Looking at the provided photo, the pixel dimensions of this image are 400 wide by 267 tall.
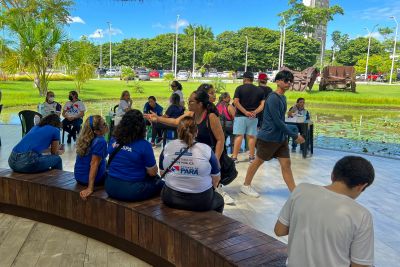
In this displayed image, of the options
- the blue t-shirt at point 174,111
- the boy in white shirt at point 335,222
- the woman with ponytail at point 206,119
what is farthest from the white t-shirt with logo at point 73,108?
the boy in white shirt at point 335,222

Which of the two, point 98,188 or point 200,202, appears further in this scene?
point 98,188

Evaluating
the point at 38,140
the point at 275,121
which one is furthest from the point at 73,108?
the point at 275,121

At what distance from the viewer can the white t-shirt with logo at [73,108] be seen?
26.2ft

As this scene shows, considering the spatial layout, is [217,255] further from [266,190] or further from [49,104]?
[49,104]

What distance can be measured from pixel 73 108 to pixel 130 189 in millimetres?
5362

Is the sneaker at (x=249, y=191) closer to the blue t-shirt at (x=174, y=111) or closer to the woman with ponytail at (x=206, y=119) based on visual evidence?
the woman with ponytail at (x=206, y=119)

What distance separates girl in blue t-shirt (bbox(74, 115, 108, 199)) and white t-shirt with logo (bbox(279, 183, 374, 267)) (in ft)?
7.25

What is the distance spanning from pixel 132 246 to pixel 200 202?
0.80 m

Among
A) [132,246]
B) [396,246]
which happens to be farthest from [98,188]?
[396,246]

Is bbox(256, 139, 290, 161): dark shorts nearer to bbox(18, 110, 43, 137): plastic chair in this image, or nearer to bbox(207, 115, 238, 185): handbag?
bbox(207, 115, 238, 185): handbag

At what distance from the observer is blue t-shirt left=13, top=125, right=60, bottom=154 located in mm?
4094

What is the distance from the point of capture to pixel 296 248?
68.1 inches

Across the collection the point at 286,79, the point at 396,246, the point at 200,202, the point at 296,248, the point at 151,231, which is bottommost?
the point at 396,246

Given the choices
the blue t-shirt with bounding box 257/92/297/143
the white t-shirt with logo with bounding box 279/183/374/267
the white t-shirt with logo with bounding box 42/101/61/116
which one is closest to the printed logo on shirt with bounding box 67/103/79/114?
the white t-shirt with logo with bounding box 42/101/61/116
